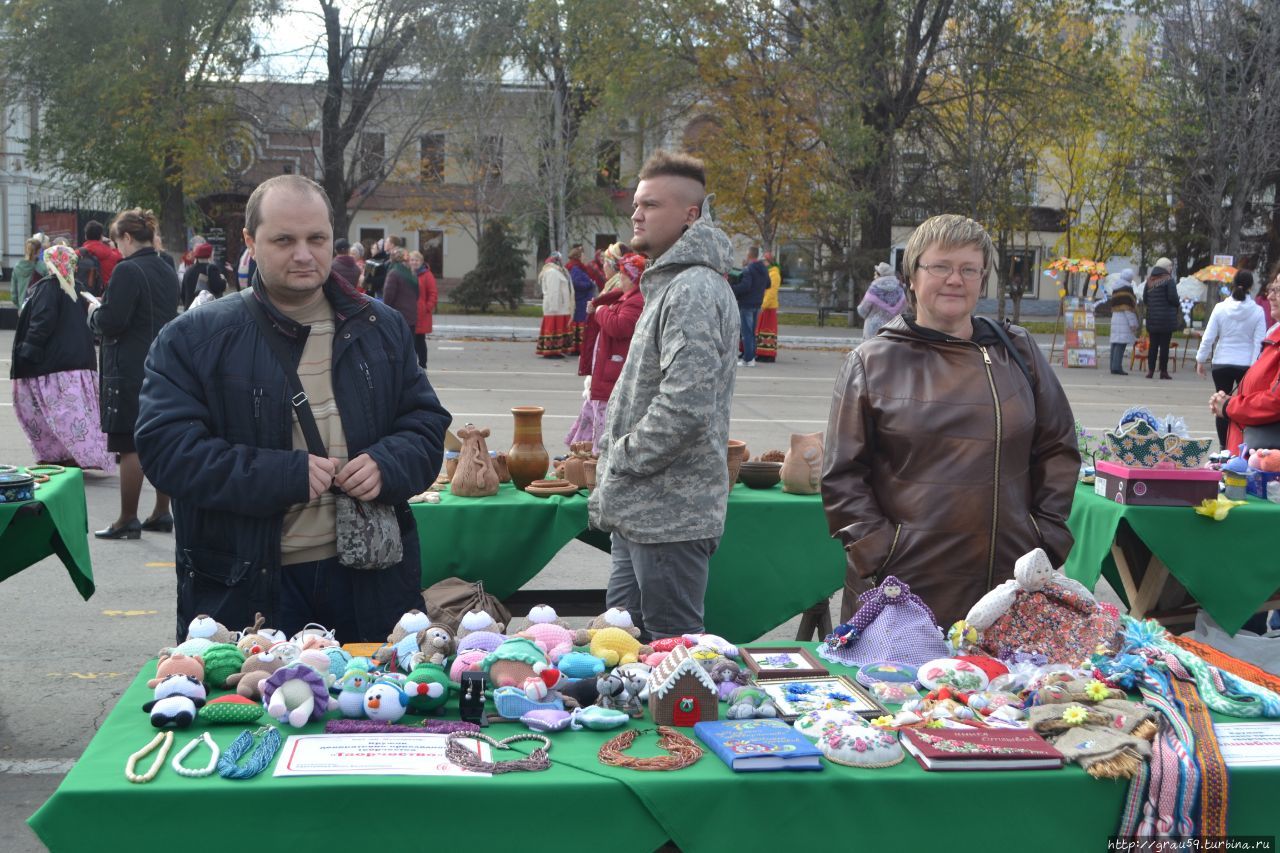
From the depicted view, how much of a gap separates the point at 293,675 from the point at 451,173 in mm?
43056

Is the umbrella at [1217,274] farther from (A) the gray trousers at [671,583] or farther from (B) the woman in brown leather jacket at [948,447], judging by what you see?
(A) the gray trousers at [671,583]

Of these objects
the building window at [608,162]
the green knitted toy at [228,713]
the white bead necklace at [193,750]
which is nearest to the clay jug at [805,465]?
the green knitted toy at [228,713]

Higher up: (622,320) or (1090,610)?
(622,320)

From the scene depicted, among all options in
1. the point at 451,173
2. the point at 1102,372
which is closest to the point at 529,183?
the point at 451,173

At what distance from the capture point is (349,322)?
9.36 feet

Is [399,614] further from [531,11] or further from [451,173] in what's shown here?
[451,173]

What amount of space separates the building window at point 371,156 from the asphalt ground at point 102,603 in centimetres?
1848

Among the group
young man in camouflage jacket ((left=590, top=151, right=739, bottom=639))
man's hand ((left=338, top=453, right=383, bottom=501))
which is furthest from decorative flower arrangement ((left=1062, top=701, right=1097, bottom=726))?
man's hand ((left=338, top=453, right=383, bottom=501))

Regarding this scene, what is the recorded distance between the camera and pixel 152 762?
200 centimetres

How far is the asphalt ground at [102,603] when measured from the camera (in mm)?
4055

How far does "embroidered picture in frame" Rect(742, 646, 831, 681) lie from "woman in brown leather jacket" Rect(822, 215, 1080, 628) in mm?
384

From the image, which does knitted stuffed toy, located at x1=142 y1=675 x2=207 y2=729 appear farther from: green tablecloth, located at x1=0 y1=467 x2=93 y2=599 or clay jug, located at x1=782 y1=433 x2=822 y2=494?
clay jug, located at x1=782 y1=433 x2=822 y2=494

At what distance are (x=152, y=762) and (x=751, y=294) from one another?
15.2 m

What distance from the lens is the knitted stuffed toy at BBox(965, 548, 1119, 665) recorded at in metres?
2.62
